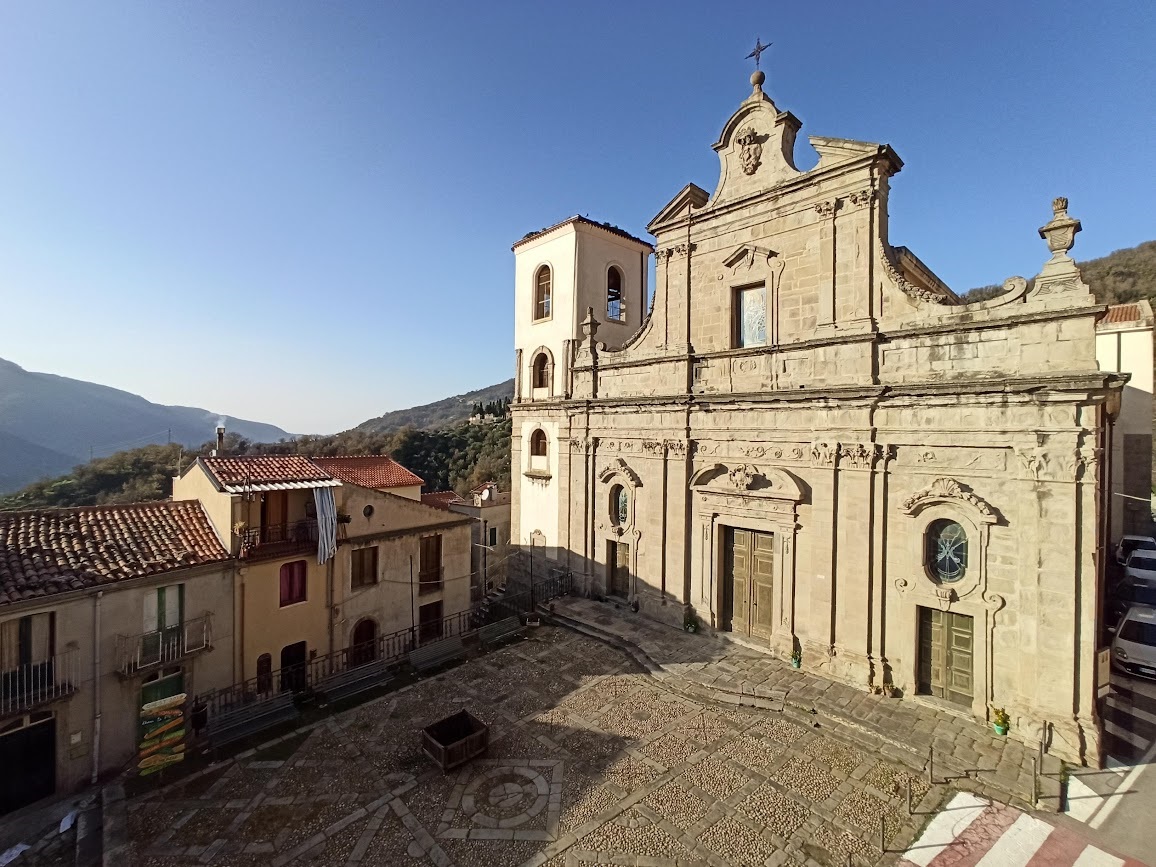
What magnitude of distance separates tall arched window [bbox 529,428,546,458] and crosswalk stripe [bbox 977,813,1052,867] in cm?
1648

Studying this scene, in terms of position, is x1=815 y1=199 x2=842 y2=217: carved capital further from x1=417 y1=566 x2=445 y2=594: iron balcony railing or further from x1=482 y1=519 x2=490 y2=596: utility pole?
x1=482 y1=519 x2=490 y2=596: utility pole

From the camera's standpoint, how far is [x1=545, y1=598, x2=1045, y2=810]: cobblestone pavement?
9.11 meters

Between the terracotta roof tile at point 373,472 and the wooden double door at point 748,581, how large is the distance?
13.3 meters

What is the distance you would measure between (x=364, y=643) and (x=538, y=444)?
33.0ft

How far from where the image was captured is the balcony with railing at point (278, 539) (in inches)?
478

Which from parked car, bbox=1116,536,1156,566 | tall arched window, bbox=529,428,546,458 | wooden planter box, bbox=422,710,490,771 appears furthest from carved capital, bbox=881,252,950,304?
parked car, bbox=1116,536,1156,566

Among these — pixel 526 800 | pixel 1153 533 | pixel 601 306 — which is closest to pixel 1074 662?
pixel 526 800

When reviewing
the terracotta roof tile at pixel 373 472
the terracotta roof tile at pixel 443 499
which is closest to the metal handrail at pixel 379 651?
the terracotta roof tile at pixel 373 472

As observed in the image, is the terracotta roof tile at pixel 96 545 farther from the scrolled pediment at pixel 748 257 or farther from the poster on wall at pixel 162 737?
the scrolled pediment at pixel 748 257

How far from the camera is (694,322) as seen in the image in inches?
636

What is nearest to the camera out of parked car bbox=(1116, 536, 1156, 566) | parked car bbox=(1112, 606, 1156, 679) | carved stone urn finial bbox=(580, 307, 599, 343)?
parked car bbox=(1112, 606, 1156, 679)

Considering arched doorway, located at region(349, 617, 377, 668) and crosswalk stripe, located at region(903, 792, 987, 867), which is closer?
crosswalk stripe, located at region(903, 792, 987, 867)

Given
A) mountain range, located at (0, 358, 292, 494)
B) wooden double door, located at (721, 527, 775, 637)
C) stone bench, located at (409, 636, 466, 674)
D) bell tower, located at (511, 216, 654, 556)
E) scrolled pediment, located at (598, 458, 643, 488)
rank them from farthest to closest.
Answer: mountain range, located at (0, 358, 292, 494) < bell tower, located at (511, 216, 654, 556) < scrolled pediment, located at (598, 458, 643, 488) < wooden double door, located at (721, 527, 775, 637) < stone bench, located at (409, 636, 466, 674)

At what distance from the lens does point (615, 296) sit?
2173 cm
